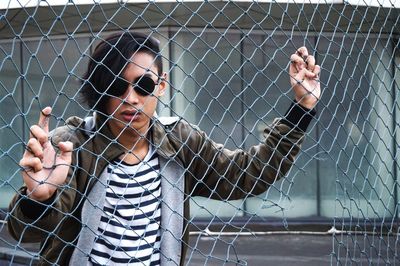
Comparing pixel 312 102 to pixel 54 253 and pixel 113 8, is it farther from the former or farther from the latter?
pixel 113 8

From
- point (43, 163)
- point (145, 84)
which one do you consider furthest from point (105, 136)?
point (43, 163)

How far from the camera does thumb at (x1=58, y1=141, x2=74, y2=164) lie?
2002 mm

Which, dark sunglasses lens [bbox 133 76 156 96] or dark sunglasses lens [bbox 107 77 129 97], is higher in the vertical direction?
dark sunglasses lens [bbox 133 76 156 96]

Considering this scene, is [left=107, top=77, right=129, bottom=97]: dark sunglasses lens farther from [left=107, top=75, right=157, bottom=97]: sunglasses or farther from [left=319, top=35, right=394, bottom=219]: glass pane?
[left=319, top=35, right=394, bottom=219]: glass pane

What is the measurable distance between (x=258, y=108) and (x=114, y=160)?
960 centimetres

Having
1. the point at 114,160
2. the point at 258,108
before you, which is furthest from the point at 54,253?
the point at 258,108

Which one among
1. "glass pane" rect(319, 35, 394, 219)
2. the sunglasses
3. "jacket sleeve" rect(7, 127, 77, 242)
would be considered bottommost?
"jacket sleeve" rect(7, 127, 77, 242)

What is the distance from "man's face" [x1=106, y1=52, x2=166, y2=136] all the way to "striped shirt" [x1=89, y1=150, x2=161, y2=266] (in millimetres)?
114

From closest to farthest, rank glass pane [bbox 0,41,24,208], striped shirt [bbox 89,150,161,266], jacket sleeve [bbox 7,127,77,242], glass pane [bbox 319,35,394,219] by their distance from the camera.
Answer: jacket sleeve [bbox 7,127,77,242] → striped shirt [bbox 89,150,161,266] → glass pane [bbox 319,35,394,219] → glass pane [bbox 0,41,24,208]

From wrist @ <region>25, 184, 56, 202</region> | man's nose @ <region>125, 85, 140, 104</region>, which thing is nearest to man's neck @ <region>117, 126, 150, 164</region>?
man's nose @ <region>125, 85, 140, 104</region>

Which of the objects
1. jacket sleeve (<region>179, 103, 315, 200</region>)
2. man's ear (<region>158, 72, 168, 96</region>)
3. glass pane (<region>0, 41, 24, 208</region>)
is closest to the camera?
man's ear (<region>158, 72, 168, 96</region>)

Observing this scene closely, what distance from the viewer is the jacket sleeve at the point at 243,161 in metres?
2.54

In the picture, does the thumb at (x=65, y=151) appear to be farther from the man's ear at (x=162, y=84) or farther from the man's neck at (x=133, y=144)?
the man's ear at (x=162, y=84)

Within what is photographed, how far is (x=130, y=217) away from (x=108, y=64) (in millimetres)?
468
